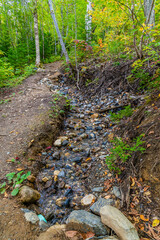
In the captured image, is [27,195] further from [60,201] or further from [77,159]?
[77,159]

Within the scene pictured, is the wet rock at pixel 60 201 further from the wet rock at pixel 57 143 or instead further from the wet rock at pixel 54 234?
the wet rock at pixel 57 143

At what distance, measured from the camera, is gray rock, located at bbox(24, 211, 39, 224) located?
1.83m

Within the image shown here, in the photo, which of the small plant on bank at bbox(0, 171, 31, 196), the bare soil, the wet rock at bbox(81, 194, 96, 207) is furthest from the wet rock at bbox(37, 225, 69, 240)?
the small plant on bank at bbox(0, 171, 31, 196)

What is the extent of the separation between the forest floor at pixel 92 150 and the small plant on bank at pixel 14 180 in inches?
4.8

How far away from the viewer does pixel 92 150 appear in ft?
11.4

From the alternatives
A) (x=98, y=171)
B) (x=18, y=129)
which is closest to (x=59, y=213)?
(x=98, y=171)

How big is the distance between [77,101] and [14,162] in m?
4.07

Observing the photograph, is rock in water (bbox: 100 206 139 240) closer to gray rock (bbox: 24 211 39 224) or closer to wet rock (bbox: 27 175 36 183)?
gray rock (bbox: 24 211 39 224)

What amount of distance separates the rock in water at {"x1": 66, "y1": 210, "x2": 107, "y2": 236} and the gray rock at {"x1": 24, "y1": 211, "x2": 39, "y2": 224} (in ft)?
1.65

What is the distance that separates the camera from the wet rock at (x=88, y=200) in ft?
7.23

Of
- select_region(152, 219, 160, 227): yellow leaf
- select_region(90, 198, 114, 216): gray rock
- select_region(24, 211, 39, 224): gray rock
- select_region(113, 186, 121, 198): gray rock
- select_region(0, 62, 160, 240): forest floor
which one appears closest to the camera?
select_region(152, 219, 160, 227): yellow leaf

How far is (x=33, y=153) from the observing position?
3.26 meters

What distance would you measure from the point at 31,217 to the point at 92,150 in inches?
78.4

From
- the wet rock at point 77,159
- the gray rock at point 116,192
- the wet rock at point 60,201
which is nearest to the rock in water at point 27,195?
the wet rock at point 60,201
